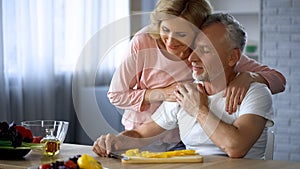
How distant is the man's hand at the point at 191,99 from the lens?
2271mm

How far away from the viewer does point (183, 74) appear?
2.58m

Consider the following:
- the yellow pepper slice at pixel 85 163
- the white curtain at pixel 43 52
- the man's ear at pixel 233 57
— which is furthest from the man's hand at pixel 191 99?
the white curtain at pixel 43 52

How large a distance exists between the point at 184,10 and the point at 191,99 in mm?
358

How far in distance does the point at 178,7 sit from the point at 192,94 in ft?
1.15

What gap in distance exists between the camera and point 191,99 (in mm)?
2285

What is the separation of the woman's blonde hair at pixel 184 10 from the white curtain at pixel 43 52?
64.2 inches

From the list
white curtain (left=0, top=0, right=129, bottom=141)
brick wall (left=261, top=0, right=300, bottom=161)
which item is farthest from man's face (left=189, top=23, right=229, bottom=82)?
brick wall (left=261, top=0, right=300, bottom=161)

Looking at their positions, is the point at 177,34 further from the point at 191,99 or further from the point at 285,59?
the point at 285,59

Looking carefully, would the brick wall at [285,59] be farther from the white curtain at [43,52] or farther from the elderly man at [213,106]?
the elderly man at [213,106]

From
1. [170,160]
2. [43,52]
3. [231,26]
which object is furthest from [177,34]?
[43,52]

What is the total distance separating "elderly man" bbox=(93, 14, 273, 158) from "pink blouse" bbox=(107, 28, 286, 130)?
0.17 m

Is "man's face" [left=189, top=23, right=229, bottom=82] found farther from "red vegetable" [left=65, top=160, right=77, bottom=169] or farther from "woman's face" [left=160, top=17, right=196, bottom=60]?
"red vegetable" [left=65, top=160, right=77, bottom=169]

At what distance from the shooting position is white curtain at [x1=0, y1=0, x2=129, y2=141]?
12.7ft

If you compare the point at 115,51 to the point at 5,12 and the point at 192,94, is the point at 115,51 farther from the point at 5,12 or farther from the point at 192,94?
the point at 192,94
